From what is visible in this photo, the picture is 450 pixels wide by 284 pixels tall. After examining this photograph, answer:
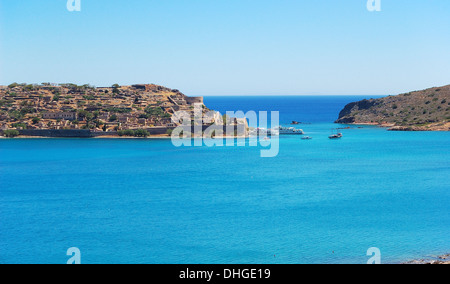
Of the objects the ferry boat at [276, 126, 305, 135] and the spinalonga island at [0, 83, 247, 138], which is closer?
the spinalonga island at [0, 83, 247, 138]

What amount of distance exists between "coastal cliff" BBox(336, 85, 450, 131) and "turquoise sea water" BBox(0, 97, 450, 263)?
2093 cm

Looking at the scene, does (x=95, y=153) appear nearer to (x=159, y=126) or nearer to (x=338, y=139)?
(x=159, y=126)

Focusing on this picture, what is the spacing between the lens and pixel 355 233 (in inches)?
772

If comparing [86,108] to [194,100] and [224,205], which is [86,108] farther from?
[224,205]

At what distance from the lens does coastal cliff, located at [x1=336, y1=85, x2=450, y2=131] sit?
215 ft

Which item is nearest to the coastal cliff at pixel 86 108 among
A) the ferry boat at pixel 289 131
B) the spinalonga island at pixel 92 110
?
the spinalonga island at pixel 92 110

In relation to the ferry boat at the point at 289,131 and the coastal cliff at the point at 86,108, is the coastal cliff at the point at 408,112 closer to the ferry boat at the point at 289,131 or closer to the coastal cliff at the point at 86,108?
the ferry boat at the point at 289,131

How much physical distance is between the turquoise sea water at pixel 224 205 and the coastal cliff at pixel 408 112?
2093 centimetres

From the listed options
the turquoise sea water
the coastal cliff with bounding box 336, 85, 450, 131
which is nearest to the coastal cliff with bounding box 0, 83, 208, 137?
the turquoise sea water

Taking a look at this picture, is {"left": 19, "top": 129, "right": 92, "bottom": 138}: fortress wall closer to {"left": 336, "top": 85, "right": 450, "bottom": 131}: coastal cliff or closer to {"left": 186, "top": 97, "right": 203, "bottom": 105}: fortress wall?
{"left": 186, "top": 97, "right": 203, "bottom": 105}: fortress wall

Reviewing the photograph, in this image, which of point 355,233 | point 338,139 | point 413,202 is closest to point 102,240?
point 355,233

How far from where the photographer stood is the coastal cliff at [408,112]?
65.4 metres
